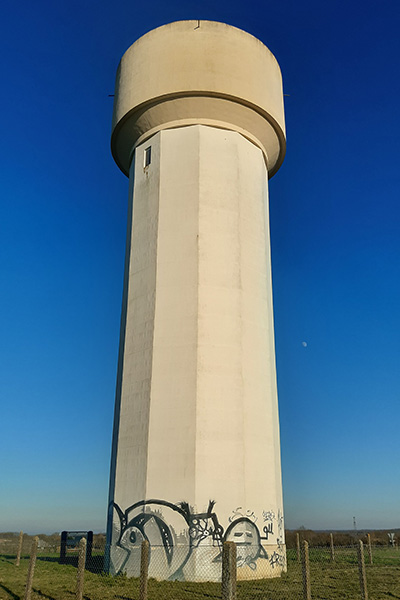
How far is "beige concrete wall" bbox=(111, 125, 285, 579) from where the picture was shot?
1520 centimetres

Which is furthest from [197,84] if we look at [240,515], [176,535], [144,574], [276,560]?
[276,560]

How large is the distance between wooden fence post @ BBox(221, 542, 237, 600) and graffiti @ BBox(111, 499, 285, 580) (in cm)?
680

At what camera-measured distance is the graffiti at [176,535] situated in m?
14.6

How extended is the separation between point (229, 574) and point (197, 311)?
31.6ft

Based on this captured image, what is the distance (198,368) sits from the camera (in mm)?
16312

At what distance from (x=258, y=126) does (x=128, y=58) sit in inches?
239

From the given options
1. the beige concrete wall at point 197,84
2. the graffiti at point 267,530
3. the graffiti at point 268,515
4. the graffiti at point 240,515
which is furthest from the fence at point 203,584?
the beige concrete wall at point 197,84

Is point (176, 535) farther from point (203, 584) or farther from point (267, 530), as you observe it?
point (267, 530)

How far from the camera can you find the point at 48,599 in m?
11.6

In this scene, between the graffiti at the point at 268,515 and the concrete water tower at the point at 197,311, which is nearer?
the concrete water tower at the point at 197,311

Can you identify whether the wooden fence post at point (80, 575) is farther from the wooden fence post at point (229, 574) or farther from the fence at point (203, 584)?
the wooden fence post at point (229, 574)

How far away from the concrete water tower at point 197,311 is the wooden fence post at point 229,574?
6.79 metres

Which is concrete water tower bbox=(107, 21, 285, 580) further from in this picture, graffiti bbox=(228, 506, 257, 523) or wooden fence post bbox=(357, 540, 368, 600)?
wooden fence post bbox=(357, 540, 368, 600)

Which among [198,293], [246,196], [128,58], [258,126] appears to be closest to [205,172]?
[246,196]
